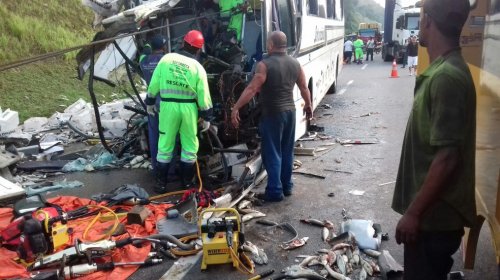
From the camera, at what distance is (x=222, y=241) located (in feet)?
12.2

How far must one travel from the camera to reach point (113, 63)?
7801mm

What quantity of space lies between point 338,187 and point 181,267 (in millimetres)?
2597

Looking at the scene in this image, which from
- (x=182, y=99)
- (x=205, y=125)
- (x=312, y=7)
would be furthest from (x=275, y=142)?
(x=312, y=7)

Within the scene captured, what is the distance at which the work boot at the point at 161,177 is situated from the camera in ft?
18.6

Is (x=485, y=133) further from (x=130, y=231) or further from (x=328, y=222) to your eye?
(x=130, y=231)

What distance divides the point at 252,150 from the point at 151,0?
10.2 feet

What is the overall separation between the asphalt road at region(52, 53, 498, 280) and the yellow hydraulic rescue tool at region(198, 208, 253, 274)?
85 millimetres

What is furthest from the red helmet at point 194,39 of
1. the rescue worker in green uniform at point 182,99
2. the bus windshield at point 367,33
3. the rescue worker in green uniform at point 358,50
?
the bus windshield at point 367,33

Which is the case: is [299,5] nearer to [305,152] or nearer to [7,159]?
[305,152]

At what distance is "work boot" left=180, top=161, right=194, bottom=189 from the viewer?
565cm

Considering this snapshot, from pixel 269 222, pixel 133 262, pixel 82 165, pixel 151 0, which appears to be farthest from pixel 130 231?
pixel 151 0

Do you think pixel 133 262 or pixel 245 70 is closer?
pixel 133 262

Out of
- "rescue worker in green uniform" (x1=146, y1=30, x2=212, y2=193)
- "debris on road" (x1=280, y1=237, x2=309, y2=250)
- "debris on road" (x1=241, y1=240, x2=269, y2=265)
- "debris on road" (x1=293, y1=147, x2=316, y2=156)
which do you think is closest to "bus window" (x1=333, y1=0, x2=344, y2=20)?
"debris on road" (x1=293, y1=147, x2=316, y2=156)

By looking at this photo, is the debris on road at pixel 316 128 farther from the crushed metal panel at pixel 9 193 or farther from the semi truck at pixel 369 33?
the semi truck at pixel 369 33
